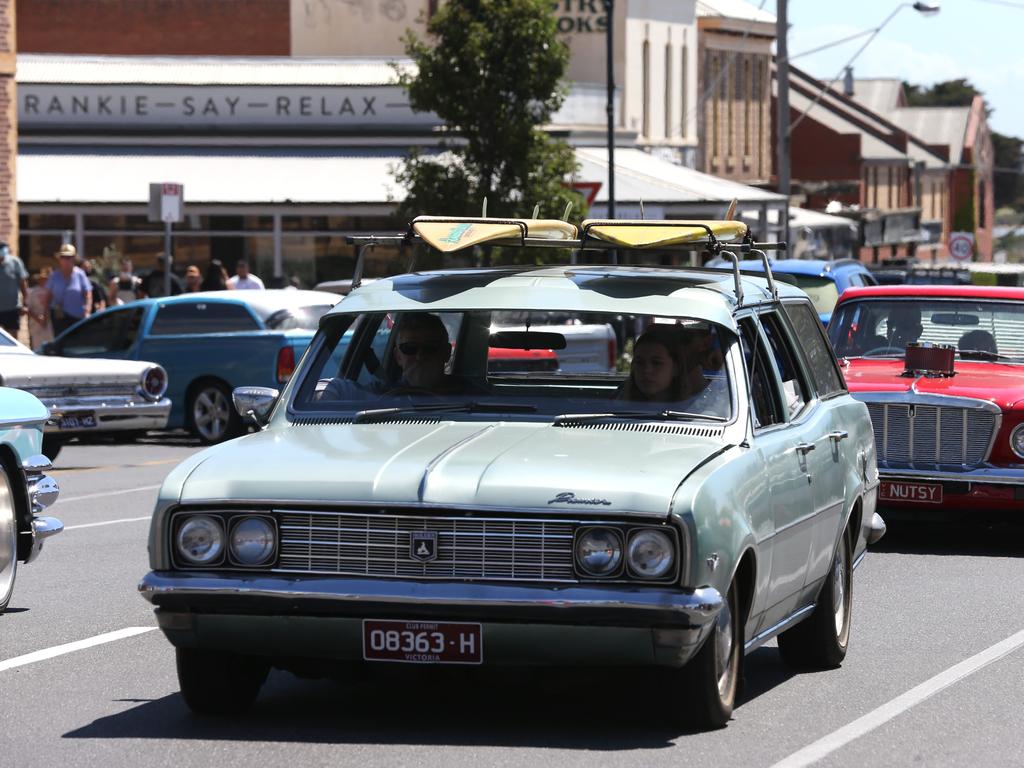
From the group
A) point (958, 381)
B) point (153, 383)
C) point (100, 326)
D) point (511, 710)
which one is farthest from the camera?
point (100, 326)

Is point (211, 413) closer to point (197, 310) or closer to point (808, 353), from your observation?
point (197, 310)

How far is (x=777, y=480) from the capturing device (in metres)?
7.86

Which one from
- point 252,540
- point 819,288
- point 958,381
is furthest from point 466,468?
point 819,288

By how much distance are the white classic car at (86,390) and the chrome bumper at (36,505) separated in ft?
25.2

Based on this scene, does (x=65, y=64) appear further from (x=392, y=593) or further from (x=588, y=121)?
(x=392, y=593)

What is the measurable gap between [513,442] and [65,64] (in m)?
40.7

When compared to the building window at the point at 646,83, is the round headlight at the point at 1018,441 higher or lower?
lower

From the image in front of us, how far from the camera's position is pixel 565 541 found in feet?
22.5

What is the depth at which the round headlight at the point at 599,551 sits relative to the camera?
684 cm

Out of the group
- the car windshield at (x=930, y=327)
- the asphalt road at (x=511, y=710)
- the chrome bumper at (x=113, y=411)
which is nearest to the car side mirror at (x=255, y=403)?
the asphalt road at (x=511, y=710)

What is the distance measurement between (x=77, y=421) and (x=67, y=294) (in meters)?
7.65

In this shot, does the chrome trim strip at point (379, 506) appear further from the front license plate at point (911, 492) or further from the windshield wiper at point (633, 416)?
the front license plate at point (911, 492)

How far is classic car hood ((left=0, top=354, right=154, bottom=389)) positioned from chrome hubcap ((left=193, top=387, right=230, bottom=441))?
270 centimetres

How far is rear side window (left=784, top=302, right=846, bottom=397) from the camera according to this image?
372 inches
